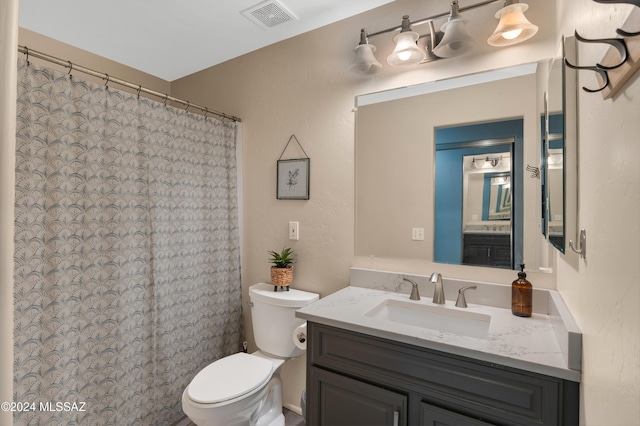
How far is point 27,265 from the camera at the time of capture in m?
1.30

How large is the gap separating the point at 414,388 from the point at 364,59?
153 centimetres

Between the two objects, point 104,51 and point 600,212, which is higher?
point 104,51

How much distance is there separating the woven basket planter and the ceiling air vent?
4.88 ft

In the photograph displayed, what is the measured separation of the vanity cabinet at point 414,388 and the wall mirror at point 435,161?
1.90 ft

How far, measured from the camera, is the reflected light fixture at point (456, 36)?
4.51 ft

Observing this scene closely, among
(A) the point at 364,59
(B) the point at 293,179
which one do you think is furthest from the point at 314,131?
(A) the point at 364,59

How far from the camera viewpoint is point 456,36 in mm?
1379

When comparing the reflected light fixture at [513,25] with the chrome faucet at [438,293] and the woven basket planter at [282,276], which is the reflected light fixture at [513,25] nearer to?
the chrome faucet at [438,293]

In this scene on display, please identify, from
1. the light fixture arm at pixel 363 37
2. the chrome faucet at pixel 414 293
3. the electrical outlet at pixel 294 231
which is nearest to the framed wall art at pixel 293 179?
the electrical outlet at pixel 294 231

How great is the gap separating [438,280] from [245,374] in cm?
107

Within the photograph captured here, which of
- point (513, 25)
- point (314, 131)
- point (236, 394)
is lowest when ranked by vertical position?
point (236, 394)

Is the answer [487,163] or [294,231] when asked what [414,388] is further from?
[294,231]

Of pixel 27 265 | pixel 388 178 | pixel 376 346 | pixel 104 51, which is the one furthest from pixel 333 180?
pixel 104 51

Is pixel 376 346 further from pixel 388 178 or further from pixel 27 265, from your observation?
pixel 27 265
